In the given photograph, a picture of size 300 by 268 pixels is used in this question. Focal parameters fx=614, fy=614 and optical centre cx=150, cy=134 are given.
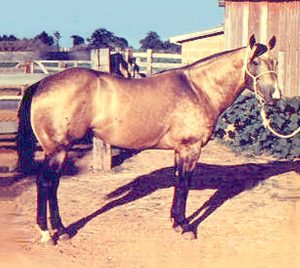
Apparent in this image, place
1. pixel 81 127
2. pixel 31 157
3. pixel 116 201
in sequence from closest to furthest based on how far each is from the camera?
pixel 81 127 → pixel 116 201 → pixel 31 157

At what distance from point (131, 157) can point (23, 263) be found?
548 cm

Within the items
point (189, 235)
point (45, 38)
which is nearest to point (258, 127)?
point (189, 235)

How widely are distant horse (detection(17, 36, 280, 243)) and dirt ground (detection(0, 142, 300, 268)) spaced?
36 centimetres

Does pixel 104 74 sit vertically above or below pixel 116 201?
above

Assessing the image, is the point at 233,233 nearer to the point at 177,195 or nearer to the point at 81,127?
the point at 177,195

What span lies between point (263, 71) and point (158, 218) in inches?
84.6

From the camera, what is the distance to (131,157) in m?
11.2

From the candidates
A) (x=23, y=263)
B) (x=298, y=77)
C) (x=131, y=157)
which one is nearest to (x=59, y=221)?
(x=23, y=263)

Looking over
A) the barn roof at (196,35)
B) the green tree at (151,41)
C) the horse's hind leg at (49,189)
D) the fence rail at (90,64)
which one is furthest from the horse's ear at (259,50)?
the green tree at (151,41)

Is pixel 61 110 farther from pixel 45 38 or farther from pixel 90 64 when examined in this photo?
pixel 45 38

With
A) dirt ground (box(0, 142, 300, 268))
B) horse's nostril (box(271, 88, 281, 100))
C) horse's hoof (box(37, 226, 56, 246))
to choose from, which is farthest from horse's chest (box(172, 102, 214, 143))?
horse's hoof (box(37, 226, 56, 246))

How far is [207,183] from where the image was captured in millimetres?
9156

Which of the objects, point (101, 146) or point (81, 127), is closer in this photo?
point (81, 127)

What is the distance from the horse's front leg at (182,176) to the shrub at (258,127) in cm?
460
